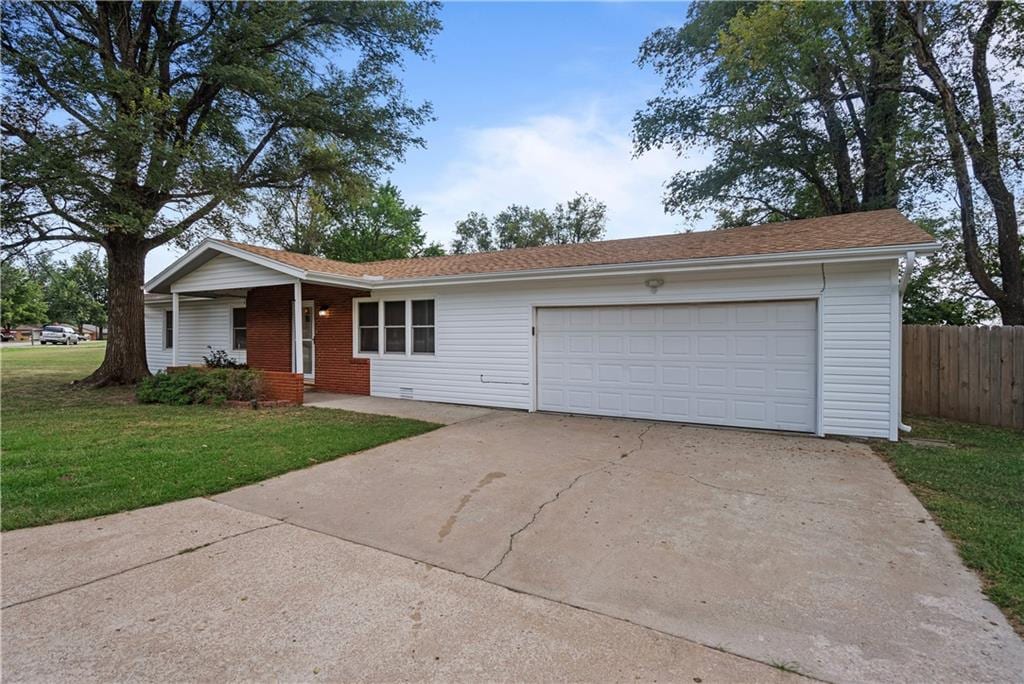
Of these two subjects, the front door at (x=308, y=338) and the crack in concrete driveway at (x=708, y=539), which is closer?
the crack in concrete driveway at (x=708, y=539)

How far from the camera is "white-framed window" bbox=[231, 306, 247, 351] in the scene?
13930mm

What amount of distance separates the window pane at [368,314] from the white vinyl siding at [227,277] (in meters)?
1.73

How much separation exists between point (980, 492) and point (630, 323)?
190 inches

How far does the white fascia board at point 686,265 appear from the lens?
6.23 metres

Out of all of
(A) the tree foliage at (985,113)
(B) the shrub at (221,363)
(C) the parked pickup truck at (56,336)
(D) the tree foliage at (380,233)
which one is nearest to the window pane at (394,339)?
(B) the shrub at (221,363)

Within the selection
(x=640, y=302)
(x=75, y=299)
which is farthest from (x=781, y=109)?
(x=75, y=299)

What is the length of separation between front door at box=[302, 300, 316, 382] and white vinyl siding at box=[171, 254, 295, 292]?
165 centimetres

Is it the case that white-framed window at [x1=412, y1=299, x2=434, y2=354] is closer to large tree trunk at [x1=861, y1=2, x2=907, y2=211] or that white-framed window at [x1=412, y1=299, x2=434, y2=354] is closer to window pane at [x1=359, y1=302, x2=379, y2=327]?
window pane at [x1=359, y1=302, x2=379, y2=327]

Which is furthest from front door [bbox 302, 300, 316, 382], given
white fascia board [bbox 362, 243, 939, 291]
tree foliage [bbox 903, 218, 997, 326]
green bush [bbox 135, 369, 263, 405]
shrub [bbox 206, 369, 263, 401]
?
tree foliage [bbox 903, 218, 997, 326]

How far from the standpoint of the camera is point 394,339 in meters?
11.1

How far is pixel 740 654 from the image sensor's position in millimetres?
2295

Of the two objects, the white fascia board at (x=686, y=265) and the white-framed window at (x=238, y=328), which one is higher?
the white fascia board at (x=686, y=265)

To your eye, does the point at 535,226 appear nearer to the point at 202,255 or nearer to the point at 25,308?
the point at 202,255

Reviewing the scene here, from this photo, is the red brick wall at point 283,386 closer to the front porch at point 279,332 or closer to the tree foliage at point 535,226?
→ the front porch at point 279,332
